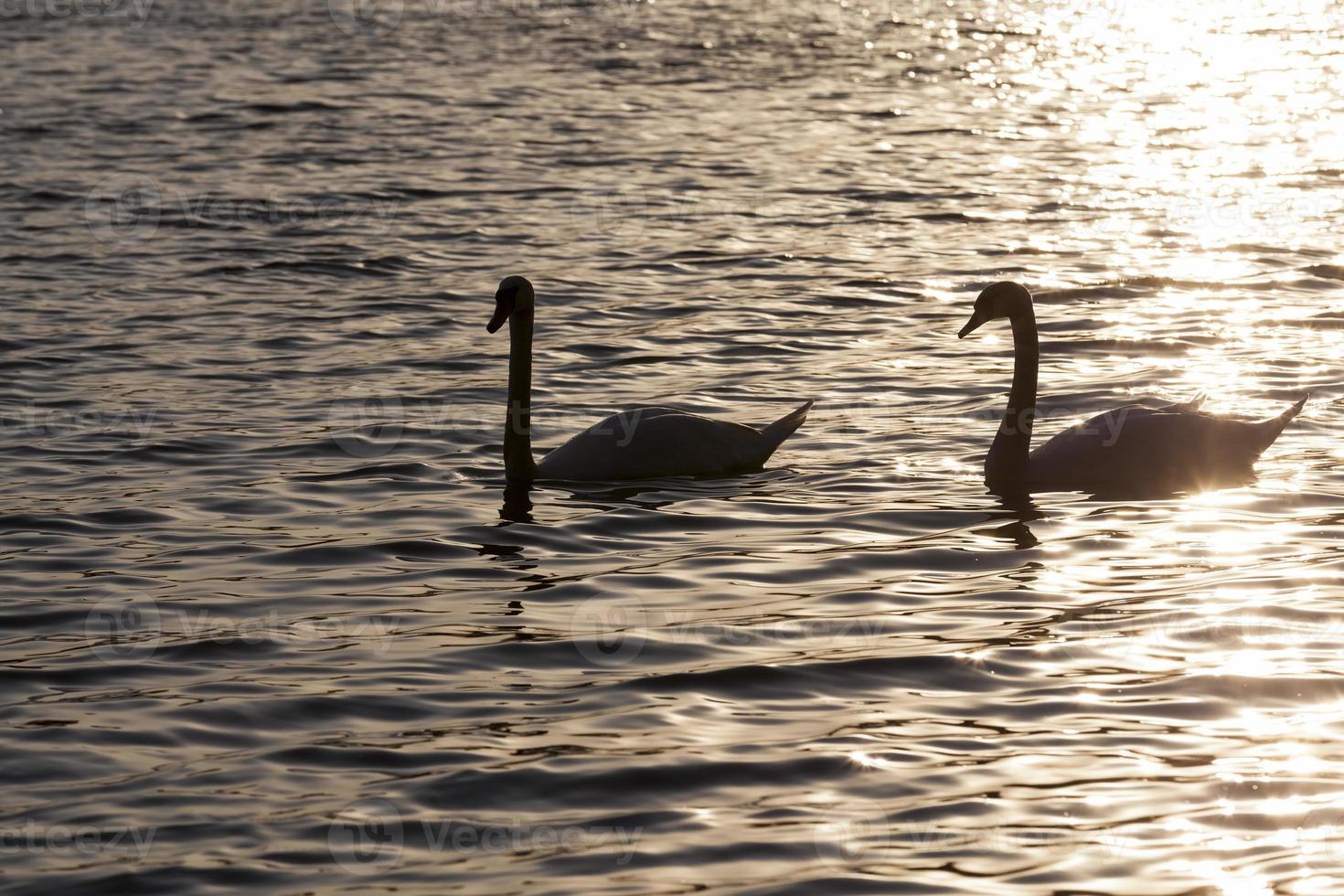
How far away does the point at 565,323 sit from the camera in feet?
51.1

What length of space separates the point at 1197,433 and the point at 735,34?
22581 mm

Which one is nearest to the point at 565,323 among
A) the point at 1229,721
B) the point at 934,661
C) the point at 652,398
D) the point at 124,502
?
the point at 652,398

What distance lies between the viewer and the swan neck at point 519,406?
36.1ft

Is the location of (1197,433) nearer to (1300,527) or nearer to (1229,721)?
(1300,527)

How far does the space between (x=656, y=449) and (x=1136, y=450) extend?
271 centimetres

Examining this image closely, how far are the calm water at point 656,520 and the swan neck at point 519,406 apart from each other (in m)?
0.31

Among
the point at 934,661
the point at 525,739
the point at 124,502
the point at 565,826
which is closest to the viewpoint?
the point at 565,826
